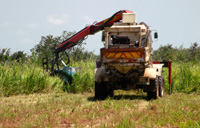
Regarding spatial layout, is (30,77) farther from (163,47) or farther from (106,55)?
(163,47)

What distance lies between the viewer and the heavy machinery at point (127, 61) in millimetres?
9750

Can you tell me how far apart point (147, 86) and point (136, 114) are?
12.0 feet

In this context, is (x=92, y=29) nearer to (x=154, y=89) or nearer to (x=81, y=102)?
(x=154, y=89)

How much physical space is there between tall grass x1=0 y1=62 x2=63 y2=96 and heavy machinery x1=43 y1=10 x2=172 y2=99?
3510mm

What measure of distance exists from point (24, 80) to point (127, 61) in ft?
17.8

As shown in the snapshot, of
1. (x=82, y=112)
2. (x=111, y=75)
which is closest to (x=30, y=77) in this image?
(x=111, y=75)

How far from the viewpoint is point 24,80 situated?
13.2m

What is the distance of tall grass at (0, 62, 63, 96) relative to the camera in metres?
12.6

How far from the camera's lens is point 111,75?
1079 centimetres

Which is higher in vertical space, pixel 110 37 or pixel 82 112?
pixel 110 37

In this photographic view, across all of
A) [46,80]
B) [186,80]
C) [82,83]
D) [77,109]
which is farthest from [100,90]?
[186,80]

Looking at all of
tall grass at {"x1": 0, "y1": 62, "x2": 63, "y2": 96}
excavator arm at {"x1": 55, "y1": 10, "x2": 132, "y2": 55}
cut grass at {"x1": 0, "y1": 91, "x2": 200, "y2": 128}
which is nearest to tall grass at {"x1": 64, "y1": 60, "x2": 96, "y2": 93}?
tall grass at {"x1": 0, "y1": 62, "x2": 63, "y2": 96}

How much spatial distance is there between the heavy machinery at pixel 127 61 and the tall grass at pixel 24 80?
351 centimetres

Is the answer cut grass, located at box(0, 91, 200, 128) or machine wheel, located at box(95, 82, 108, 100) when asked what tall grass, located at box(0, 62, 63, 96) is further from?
cut grass, located at box(0, 91, 200, 128)
